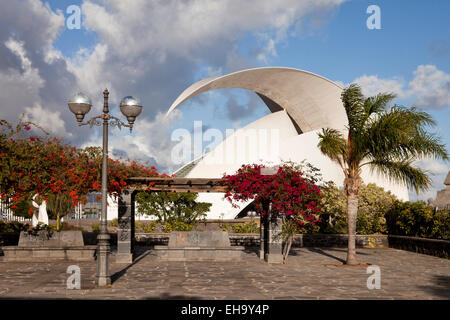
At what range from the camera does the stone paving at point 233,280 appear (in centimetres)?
912

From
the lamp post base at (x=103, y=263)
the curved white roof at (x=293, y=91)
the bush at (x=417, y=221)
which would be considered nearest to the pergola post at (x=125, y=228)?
the lamp post base at (x=103, y=263)

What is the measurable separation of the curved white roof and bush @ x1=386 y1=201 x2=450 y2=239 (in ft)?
41.3

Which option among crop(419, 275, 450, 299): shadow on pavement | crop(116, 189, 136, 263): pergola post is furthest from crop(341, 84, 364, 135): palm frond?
crop(116, 189, 136, 263): pergola post

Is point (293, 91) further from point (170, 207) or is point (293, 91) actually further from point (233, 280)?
point (233, 280)

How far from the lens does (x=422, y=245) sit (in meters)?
19.0

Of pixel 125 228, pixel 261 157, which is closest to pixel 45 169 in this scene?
pixel 125 228

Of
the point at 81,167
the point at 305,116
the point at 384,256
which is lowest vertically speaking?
the point at 384,256

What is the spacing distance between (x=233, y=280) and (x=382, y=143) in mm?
6055

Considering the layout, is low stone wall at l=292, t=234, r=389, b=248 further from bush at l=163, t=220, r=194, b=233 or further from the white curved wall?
the white curved wall

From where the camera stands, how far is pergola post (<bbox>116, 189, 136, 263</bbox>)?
14773 millimetres
